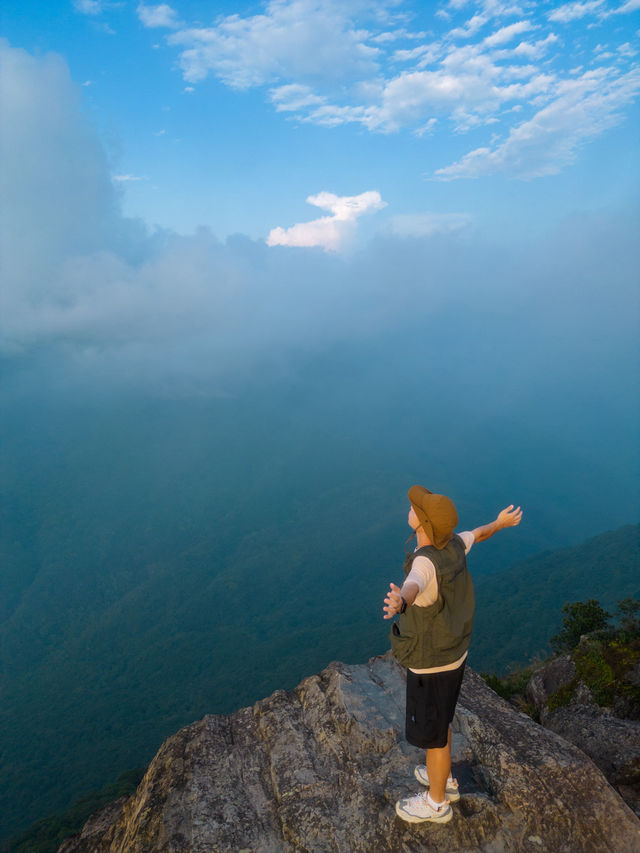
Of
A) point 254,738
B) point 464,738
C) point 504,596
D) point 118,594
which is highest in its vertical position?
point 464,738

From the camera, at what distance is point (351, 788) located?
18.8 feet

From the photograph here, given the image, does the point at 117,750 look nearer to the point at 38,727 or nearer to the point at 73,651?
the point at 38,727

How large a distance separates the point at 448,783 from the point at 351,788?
131cm

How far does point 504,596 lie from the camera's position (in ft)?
310

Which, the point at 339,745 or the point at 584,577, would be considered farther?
the point at 584,577

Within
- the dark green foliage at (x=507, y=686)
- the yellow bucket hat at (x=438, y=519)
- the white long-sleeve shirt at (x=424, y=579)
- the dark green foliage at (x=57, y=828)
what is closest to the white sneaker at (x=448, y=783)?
the white long-sleeve shirt at (x=424, y=579)

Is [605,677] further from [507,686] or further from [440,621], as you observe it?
[440,621]

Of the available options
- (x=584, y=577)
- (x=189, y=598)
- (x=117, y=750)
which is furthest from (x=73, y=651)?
(x=584, y=577)

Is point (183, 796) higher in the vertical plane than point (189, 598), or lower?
higher

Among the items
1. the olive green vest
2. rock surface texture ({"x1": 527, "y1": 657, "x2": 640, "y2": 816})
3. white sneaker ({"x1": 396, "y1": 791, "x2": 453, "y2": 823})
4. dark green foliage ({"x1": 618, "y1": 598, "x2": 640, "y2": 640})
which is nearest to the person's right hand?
the olive green vest

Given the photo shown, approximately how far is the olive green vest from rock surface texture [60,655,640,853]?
2214mm

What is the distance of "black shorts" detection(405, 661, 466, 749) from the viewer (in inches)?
174

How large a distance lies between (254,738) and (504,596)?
328 feet

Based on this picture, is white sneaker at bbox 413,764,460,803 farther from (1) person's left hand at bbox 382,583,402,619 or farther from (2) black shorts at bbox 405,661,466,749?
(1) person's left hand at bbox 382,583,402,619
